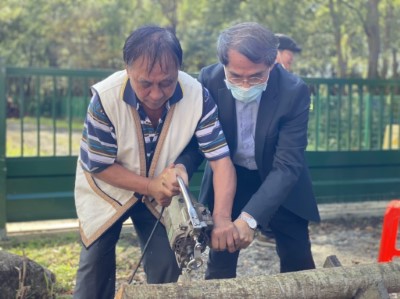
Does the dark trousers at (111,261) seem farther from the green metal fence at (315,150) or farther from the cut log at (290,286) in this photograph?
the green metal fence at (315,150)

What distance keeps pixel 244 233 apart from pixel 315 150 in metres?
4.39

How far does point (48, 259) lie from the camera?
5.42 m

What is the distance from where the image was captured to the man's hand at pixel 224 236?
2643mm

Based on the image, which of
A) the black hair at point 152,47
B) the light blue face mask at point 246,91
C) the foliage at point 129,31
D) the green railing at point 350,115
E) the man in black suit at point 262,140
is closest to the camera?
the black hair at point 152,47

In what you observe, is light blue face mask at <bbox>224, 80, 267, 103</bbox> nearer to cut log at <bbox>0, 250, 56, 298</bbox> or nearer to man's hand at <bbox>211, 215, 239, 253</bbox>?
man's hand at <bbox>211, 215, 239, 253</bbox>

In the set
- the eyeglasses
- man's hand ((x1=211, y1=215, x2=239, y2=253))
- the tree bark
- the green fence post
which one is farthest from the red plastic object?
the tree bark

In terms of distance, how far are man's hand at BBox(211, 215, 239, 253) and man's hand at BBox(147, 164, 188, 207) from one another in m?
0.23

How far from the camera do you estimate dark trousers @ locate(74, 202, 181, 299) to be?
2.98 m

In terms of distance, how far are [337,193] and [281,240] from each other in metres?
3.83

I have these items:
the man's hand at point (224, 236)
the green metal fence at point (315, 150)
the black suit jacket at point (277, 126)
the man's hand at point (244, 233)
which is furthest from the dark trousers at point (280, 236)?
the green metal fence at point (315, 150)

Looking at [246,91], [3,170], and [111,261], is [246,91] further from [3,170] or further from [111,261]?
[3,170]

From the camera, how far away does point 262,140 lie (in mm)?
3186

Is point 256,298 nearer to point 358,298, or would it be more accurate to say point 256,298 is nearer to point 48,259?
point 358,298

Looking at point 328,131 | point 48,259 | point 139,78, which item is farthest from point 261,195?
point 328,131
